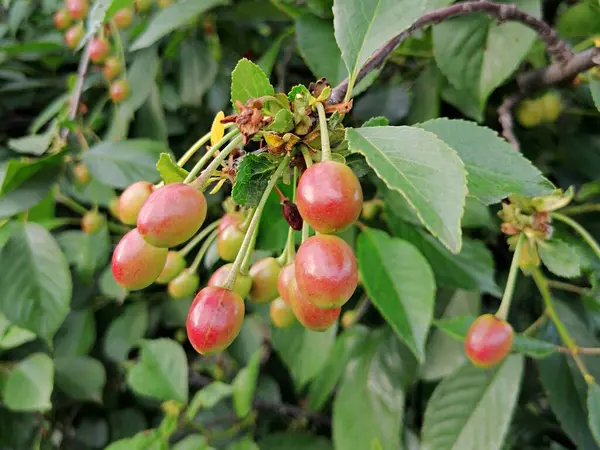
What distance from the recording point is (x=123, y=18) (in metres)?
1.26

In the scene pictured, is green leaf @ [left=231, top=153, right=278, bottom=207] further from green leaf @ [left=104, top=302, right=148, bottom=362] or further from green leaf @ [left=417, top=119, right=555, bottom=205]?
green leaf @ [left=104, top=302, right=148, bottom=362]

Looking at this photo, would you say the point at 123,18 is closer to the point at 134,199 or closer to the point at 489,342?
the point at 134,199

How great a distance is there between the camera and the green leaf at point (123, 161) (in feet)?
3.23

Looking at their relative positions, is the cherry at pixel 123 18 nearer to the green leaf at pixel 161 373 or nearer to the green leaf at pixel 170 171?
the green leaf at pixel 161 373

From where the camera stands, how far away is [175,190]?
17.1 inches

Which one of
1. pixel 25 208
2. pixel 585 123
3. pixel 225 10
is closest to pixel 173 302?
pixel 25 208

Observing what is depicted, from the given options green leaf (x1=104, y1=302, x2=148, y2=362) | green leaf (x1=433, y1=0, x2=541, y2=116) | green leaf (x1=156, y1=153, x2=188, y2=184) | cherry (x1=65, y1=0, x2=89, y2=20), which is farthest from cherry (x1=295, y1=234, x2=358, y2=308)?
cherry (x1=65, y1=0, x2=89, y2=20)

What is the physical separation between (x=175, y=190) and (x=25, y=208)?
23.0 inches

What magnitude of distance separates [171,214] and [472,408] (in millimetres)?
716

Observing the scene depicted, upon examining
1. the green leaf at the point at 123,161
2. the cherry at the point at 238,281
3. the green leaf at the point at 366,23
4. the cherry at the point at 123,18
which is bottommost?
the green leaf at the point at 123,161

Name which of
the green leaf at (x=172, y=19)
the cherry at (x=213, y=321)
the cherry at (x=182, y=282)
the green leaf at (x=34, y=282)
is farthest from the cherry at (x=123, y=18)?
the cherry at (x=213, y=321)

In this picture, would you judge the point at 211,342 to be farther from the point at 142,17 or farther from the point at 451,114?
the point at 142,17

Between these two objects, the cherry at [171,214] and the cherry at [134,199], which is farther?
the cherry at [134,199]

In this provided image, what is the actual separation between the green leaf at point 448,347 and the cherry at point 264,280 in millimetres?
579
